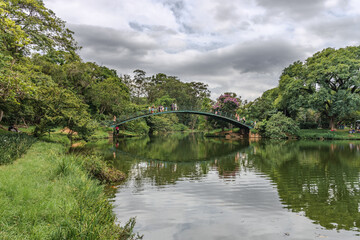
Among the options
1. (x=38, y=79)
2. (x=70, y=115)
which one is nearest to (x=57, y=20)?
(x=38, y=79)

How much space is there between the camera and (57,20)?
1642 cm

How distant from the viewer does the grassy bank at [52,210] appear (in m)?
3.71

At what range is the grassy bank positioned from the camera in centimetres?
371

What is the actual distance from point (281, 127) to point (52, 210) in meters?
33.8

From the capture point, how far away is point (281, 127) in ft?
112

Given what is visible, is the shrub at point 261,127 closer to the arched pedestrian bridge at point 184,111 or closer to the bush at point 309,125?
the arched pedestrian bridge at point 184,111

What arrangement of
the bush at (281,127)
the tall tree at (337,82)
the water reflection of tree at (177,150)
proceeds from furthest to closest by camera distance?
the bush at (281,127) < the tall tree at (337,82) < the water reflection of tree at (177,150)

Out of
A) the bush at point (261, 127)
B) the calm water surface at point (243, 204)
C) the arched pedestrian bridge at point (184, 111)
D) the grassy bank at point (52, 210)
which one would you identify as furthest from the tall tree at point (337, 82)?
the grassy bank at point (52, 210)

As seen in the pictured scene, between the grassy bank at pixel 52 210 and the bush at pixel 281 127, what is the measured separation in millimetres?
31395

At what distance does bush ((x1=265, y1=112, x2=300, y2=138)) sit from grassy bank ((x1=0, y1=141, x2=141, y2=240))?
31.4 metres

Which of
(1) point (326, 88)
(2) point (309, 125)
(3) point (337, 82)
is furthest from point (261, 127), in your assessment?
(3) point (337, 82)

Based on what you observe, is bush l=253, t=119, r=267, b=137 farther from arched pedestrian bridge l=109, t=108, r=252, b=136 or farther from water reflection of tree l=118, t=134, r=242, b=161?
water reflection of tree l=118, t=134, r=242, b=161

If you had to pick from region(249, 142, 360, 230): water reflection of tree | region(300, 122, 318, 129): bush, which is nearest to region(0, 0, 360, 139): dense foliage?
region(300, 122, 318, 129): bush

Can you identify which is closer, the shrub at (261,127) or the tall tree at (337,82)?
A: the tall tree at (337,82)
